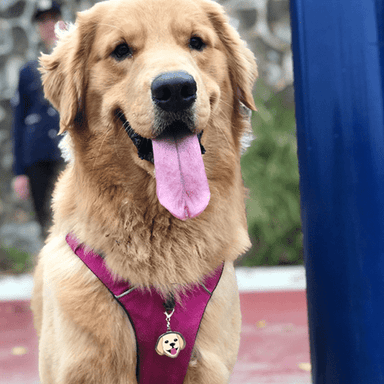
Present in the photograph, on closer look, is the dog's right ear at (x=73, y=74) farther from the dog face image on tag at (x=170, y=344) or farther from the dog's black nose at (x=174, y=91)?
the dog face image on tag at (x=170, y=344)

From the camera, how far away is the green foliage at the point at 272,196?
6.61 meters

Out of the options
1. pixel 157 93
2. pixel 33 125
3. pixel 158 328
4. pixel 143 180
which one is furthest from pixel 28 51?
pixel 158 328

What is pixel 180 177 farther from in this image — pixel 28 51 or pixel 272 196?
pixel 28 51

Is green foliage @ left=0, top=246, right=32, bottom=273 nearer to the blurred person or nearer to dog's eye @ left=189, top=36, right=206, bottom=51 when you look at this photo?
the blurred person

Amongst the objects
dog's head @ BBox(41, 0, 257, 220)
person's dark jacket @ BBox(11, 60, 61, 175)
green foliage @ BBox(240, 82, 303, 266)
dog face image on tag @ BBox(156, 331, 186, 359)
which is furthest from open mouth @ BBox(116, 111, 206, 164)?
green foliage @ BBox(240, 82, 303, 266)

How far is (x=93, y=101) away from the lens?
7.90 ft

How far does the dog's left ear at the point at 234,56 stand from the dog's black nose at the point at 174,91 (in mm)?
583

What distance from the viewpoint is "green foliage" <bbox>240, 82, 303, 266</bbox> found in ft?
21.7

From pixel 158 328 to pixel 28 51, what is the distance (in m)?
6.08

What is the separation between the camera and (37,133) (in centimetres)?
436

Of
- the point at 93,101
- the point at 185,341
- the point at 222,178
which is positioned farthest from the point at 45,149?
the point at 185,341

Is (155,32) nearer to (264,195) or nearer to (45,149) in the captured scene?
(45,149)

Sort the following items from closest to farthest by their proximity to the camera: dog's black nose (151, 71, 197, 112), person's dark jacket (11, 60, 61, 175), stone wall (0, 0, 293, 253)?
1. dog's black nose (151, 71, 197, 112)
2. person's dark jacket (11, 60, 61, 175)
3. stone wall (0, 0, 293, 253)

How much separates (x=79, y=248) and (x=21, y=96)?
2629 mm
